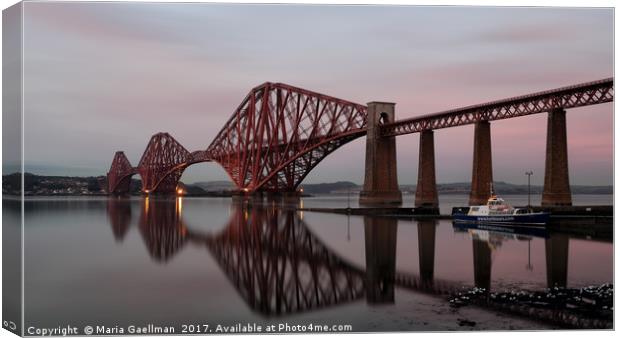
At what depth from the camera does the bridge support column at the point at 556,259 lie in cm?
1788

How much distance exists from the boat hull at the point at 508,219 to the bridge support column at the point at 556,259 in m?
3.41

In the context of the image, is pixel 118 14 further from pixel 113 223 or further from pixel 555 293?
pixel 113 223

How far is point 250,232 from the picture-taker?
36250 mm

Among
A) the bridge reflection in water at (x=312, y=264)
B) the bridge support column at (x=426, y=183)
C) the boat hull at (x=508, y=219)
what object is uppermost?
the bridge support column at (x=426, y=183)

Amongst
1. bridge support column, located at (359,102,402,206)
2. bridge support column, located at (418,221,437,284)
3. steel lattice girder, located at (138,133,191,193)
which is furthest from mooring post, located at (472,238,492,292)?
steel lattice girder, located at (138,133,191,193)

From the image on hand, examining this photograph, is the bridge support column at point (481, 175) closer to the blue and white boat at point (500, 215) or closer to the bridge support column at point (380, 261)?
the blue and white boat at point (500, 215)

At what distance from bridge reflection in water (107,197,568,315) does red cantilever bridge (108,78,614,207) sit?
367 inches

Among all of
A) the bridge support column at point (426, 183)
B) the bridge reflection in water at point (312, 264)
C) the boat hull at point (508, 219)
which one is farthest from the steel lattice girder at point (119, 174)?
the boat hull at point (508, 219)

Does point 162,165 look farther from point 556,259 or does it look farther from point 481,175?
point 556,259

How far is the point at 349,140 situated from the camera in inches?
2896

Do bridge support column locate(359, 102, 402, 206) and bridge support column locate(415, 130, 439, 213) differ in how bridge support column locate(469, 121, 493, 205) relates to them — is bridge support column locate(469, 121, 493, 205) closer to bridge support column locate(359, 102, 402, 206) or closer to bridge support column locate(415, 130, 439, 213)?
bridge support column locate(415, 130, 439, 213)

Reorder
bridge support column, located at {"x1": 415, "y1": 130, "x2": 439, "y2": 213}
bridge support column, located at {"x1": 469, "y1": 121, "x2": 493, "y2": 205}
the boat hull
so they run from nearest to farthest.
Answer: the boat hull, bridge support column, located at {"x1": 469, "y1": 121, "x2": 493, "y2": 205}, bridge support column, located at {"x1": 415, "y1": 130, "x2": 439, "y2": 213}

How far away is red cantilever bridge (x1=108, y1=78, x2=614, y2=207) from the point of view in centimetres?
3872

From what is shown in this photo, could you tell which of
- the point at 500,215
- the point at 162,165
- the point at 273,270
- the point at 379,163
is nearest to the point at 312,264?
the point at 273,270
